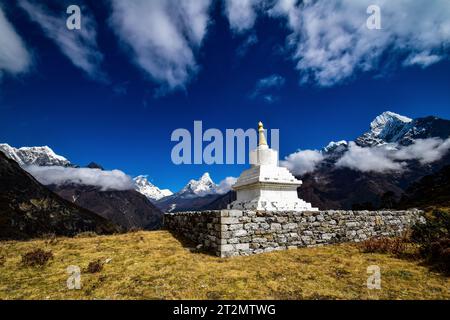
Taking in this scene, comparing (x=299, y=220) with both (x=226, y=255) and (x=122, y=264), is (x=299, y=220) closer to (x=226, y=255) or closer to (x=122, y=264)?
(x=226, y=255)

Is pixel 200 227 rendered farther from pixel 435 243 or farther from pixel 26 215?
pixel 26 215

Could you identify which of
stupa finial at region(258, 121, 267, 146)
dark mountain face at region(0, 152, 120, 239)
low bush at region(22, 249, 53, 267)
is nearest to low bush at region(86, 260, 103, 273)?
low bush at region(22, 249, 53, 267)

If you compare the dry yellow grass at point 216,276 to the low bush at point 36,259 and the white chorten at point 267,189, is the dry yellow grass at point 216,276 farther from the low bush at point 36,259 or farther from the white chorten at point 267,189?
the white chorten at point 267,189

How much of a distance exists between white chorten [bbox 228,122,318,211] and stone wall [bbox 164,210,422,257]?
→ 5.07ft

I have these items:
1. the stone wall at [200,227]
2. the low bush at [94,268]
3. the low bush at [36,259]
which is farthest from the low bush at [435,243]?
the low bush at [36,259]

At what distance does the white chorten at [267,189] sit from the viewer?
1316cm

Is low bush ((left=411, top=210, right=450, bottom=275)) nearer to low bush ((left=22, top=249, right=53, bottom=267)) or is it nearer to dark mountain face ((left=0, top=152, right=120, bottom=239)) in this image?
low bush ((left=22, top=249, right=53, bottom=267))

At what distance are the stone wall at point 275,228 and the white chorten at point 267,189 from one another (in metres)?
1.54

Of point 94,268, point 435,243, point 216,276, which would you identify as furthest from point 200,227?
point 435,243

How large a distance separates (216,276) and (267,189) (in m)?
7.21

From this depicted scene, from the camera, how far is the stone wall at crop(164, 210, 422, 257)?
9.42 metres
